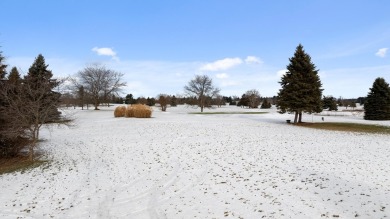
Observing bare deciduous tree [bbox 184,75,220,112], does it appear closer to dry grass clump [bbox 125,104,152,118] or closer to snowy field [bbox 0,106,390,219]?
dry grass clump [bbox 125,104,152,118]

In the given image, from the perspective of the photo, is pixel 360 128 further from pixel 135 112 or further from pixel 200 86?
pixel 200 86

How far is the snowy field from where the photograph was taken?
8750mm

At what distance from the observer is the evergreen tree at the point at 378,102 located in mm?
42625

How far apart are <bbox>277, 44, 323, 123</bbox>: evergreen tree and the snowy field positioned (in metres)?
11.7

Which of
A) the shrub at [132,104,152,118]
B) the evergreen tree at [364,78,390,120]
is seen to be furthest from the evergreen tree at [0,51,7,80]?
the evergreen tree at [364,78,390,120]

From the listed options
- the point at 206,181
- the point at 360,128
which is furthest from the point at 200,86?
the point at 206,181

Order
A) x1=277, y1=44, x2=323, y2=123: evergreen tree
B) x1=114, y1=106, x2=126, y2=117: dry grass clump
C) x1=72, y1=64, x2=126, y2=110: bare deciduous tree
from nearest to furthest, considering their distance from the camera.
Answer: x1=277, y1=44, x2=323, y2=123: evergreen tree
x1=114, y1=106, x2=126, y2=117: dry grass clump
x1=72, y1=64, x2=126, y2=110: bare deciduous tree

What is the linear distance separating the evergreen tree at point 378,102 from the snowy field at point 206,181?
26879mm

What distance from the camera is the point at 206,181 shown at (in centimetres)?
1173

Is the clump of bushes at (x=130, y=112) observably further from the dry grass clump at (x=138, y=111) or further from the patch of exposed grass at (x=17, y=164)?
the patch of exposed grass at (x=17, y=164)

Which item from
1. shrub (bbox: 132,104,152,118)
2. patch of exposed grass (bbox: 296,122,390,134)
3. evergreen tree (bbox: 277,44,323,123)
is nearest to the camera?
patch of exposed grass (bbox: 296,122,390,134)

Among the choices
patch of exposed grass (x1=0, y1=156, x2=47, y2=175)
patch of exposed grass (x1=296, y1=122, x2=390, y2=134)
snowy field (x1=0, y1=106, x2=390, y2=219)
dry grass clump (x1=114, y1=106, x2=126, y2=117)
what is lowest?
patch of exposed grass (x1=0, y1=156, x2=47, y2=175)

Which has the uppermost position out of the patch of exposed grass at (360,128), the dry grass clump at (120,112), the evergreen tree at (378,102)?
the evergreen tree at (378,102)

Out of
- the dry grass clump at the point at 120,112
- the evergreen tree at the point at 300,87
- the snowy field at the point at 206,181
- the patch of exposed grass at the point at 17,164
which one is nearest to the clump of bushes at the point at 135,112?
the dry grass clump at the point at 120,112
